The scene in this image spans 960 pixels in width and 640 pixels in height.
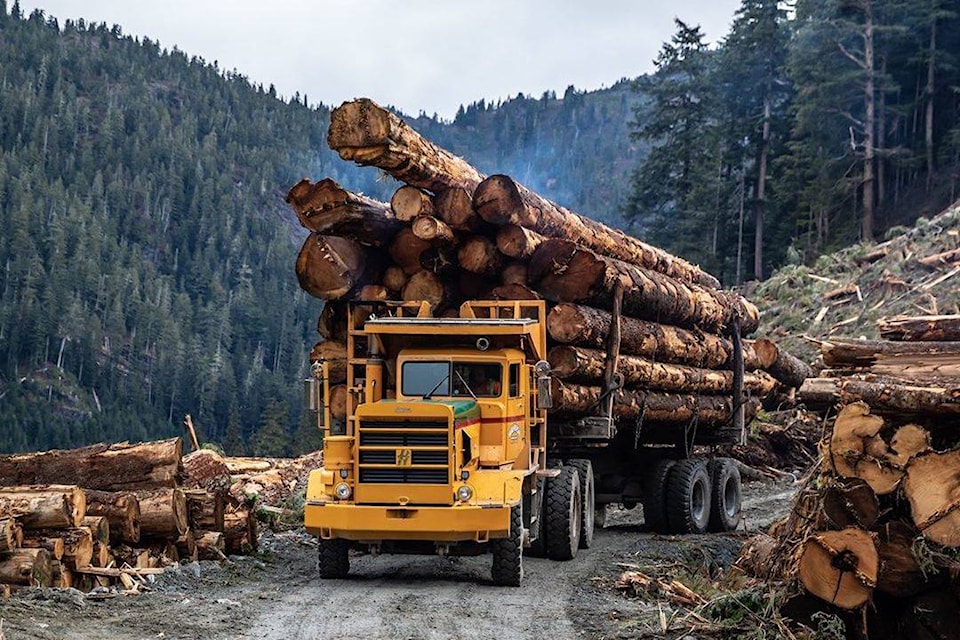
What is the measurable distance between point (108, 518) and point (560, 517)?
5.23 m

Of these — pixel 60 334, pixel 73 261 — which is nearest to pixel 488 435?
pixel 60 334

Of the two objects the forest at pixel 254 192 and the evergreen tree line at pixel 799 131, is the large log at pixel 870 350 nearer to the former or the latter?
the forest at pixel 254 192

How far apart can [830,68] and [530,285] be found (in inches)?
1480

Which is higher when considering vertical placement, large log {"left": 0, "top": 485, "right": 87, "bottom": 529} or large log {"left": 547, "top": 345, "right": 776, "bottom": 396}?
large log {"left": 547, "top": 345, "right": 776, "bottom": 396}

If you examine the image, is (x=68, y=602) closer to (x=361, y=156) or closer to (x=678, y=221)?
(x=361, y=156)

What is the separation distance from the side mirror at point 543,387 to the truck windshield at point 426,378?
110 centimetres

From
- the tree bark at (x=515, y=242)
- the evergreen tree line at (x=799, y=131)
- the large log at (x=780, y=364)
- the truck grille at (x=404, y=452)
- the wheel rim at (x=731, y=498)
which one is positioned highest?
the evergreen tree line at (x=799, y=131)

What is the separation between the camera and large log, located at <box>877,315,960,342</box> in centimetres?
1059

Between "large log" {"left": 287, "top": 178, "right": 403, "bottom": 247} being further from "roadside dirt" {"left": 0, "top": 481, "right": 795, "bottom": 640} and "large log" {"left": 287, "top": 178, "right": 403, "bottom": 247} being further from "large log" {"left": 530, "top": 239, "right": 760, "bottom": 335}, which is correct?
"roadside dirt" {"left": 0, "top": 481, "right": 795, "bottom": 640}

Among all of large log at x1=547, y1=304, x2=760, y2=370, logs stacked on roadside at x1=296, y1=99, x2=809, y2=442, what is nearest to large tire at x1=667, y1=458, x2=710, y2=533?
large log at x1=547, y1=304, x2=760, y2=370

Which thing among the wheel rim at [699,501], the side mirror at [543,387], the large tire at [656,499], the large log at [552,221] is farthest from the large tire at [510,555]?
the wheel rim at [699,501]

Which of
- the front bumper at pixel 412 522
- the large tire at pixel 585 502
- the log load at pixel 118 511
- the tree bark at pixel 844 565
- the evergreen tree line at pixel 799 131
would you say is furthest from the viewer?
the evergreen tree line at pixel 799 131

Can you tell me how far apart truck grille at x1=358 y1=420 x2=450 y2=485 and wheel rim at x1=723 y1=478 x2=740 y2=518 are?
31.6 feet

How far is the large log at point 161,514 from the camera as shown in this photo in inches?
476
